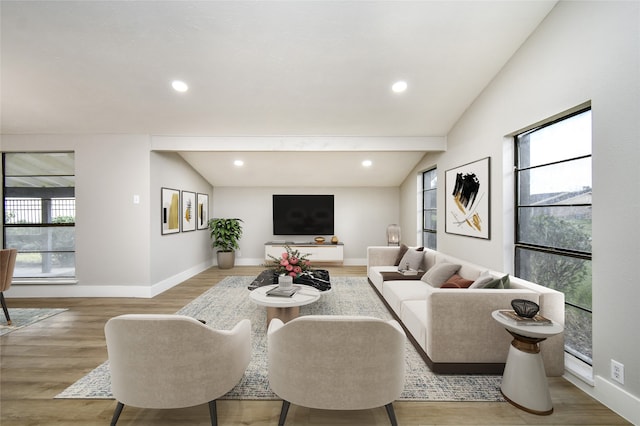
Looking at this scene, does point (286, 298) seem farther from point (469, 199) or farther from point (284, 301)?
point (469, 199)

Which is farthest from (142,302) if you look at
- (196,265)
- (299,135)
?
(299,135)

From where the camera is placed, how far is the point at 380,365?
157 centimetres

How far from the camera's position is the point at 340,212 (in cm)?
723

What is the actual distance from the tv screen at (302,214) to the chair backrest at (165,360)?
17.7 feet

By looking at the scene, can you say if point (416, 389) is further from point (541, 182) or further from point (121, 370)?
point (541, 182)

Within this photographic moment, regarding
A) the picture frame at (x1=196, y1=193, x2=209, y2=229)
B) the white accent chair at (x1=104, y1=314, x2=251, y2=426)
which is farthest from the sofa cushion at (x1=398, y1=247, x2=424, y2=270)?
the picture frame at (x1=196, y1=193, x2=209, y2=229)

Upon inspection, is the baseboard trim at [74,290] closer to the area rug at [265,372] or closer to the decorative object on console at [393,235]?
the area rug at [265,372]

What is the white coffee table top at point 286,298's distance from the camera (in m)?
2.82

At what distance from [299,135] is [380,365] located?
3.72m

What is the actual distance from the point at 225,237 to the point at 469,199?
5157 mm

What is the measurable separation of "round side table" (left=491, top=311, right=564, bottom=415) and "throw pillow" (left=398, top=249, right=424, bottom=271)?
7.67 feet

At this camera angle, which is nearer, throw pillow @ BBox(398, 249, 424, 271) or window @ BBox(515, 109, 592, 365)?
window @ BBox(515, 109, 592, 365)

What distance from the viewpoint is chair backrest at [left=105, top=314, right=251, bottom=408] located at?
156 cm

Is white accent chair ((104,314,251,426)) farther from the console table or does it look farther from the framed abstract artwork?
the console table
